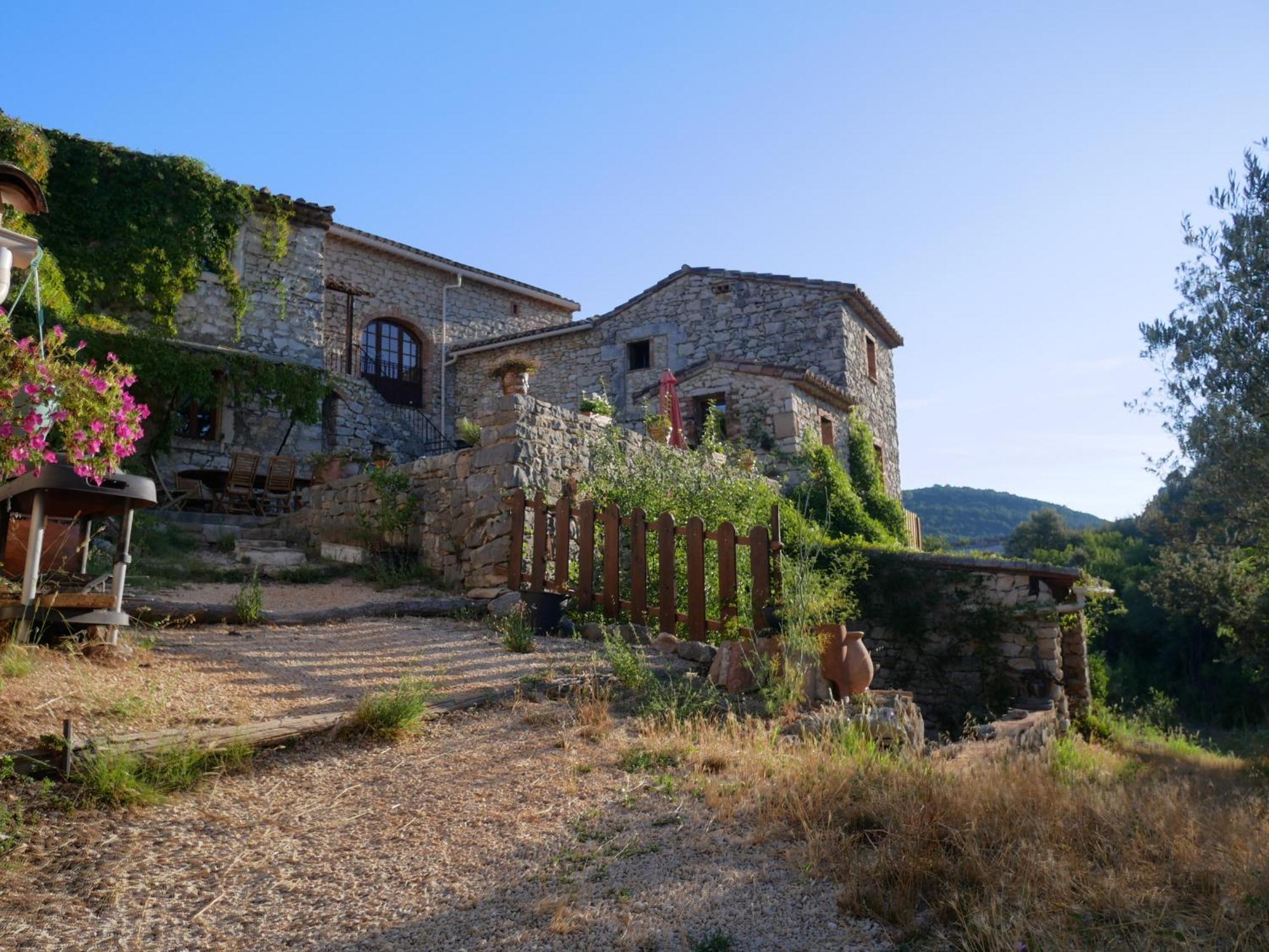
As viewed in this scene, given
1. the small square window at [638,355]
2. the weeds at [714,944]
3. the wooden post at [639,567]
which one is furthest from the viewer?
the small square window at [638,355]

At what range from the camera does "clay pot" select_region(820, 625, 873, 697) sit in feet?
18.5

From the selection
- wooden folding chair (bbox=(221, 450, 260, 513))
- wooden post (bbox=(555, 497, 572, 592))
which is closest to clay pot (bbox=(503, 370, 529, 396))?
wooden post (bbox=(555, 497, 572, 592))

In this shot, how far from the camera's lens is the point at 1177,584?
13180mm

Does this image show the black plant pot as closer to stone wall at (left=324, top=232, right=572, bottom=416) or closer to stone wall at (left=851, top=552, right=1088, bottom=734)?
stone wall at (left=851, top=552, right=1088, bottom=734)

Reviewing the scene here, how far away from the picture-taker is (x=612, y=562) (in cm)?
756

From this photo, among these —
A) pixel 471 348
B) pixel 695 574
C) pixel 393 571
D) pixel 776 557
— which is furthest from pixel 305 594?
pixel 471 348

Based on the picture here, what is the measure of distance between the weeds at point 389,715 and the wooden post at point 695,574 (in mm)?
2735

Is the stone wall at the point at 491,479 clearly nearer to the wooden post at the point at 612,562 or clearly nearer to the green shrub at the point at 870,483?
the wooden post at the point at 612,562

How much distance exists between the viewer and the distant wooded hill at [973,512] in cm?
Result: 4019

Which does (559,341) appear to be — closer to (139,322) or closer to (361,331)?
Answer: (361,331)

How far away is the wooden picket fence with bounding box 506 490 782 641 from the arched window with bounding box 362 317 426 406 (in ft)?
43.1

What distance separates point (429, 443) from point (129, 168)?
25.1 ft

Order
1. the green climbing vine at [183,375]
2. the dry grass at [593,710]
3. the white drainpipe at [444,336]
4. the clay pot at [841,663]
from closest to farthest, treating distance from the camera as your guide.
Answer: the dry grass at [593,710], the clay pot at [841,663], the green climbing vine at [183,375], the white drainpipe at [444,336]

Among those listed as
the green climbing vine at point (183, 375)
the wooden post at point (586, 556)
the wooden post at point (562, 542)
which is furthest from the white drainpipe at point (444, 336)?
the wooden post at point (586, 556)
